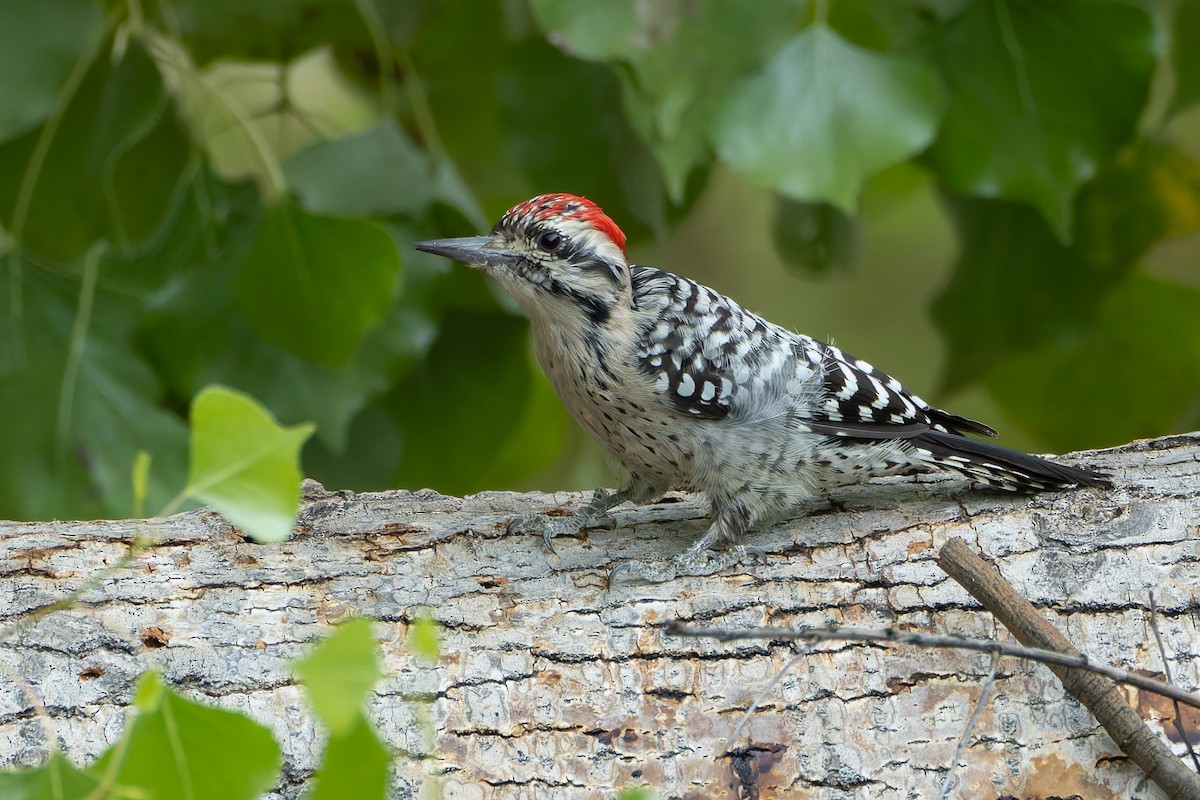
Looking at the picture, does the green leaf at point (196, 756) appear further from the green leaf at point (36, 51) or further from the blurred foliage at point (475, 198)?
the green leaf at point (36, 51)

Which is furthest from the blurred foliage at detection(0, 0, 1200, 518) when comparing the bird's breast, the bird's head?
the bird's breast

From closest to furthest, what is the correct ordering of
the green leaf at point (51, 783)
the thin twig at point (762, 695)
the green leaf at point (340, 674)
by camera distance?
1. the green leaf at point (340, 674)
2. the green leaf at point (51, 783)
3. the thin twig at point (762, 695)

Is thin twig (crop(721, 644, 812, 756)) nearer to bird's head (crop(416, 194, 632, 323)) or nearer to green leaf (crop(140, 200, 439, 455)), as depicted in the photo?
bird's head (crop(416, 194, 632, 323))

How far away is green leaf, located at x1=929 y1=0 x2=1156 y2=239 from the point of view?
252cm

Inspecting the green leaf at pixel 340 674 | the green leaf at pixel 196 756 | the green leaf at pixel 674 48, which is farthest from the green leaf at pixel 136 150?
the green leaf at pixel 340 674

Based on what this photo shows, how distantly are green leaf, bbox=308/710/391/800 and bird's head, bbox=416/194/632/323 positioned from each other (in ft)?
5.41

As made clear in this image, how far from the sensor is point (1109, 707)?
5.49 ft

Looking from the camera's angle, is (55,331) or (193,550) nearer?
(193,550)

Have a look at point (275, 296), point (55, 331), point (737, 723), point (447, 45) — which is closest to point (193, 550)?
point (275, 296)

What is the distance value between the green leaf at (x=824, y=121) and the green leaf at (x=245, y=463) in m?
1.58

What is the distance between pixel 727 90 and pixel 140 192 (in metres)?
1.69

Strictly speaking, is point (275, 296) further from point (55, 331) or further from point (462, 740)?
point (462, 740)

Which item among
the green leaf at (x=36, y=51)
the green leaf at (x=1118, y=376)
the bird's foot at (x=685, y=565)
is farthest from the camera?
the green leaf at (x=1118, y=376)

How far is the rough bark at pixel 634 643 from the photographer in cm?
171
